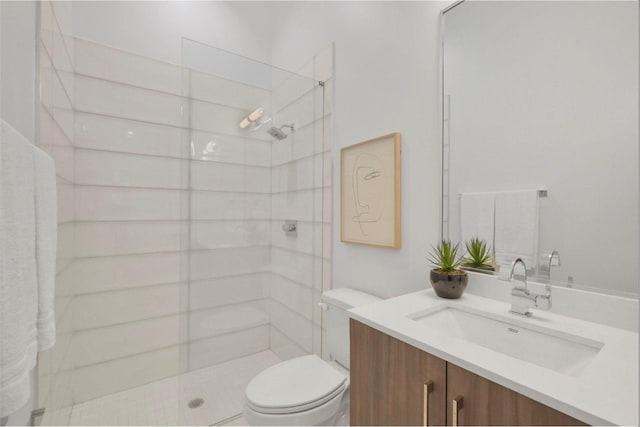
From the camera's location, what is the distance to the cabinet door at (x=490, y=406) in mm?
588

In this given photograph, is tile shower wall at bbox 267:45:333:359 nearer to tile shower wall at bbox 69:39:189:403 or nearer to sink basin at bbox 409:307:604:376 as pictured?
tile shower wall at bbox 69:39:189:403

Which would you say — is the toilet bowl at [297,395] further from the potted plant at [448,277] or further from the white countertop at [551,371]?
the potted plant at [448,277]

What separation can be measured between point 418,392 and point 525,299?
19.0 inches

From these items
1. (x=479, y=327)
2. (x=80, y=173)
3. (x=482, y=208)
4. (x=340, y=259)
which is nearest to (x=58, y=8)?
(x=80, y=173)

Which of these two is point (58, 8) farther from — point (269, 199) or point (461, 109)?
point (461, 109)

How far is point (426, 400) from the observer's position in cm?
78

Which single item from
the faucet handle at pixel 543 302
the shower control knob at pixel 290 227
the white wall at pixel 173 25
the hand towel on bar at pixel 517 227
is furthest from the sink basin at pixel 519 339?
the white wall at pixel 173 25

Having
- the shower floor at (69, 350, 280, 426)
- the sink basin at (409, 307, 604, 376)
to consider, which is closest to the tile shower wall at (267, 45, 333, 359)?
the shower floor at (69, 350, 280, 426)

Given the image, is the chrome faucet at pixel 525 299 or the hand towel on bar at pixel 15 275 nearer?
the hand towel on bar at pixel 15 275

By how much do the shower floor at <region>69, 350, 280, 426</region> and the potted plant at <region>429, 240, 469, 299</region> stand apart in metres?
1.37

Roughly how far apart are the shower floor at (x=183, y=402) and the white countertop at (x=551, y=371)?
1301 millimetres

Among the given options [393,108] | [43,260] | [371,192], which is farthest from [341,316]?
[43,260]

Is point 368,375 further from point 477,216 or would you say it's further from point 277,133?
point 277,133

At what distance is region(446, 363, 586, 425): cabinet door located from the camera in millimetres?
588
